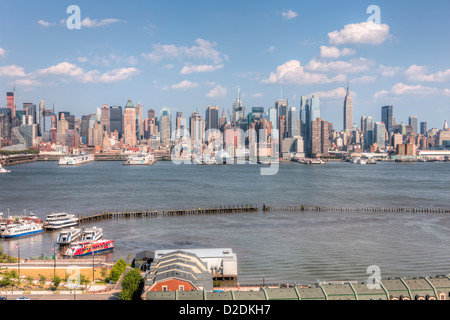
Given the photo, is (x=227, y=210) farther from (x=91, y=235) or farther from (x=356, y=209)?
(x=91, y=235)

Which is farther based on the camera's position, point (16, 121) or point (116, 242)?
point (16, 121)

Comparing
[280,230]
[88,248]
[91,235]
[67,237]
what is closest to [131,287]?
[88,248]

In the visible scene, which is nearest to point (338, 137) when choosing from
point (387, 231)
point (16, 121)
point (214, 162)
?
point (214, 162)

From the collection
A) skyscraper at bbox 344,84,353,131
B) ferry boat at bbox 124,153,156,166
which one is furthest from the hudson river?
skyscraper at bbox 344,84,353,131

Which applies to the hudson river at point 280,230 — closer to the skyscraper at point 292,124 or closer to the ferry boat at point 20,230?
the ferry boat at point 20,230
